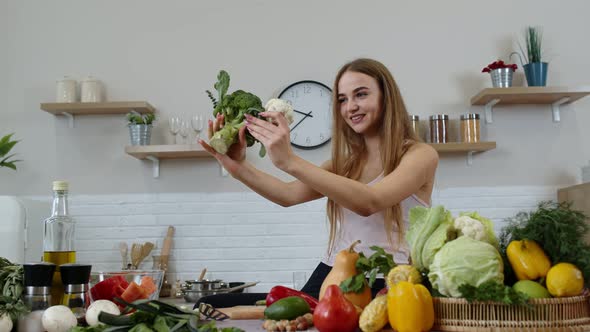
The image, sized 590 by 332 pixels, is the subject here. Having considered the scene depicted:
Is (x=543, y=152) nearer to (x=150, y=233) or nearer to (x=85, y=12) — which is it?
(x=150, y=233)

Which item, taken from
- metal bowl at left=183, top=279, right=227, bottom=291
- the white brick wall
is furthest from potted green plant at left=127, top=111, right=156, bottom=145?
metal bowl at left=183, top=279, right=227, bottom=291

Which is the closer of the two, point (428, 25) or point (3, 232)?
point (3, 232)

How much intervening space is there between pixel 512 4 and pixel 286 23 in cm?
150

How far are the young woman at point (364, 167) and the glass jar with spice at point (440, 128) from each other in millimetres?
1718

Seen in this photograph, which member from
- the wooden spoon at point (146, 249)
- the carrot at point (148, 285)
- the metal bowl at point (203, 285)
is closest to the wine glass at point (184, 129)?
the wooden spoon at point (146, 249)

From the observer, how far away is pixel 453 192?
169 inches

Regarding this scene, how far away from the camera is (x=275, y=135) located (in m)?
1.94

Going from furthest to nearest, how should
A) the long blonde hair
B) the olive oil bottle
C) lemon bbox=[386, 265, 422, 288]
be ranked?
1. the long blonde hair
2. the olive oil bottle
3. lemon bbox=[386, 265, 422, 288]

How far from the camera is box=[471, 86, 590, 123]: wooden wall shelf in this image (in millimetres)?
4031

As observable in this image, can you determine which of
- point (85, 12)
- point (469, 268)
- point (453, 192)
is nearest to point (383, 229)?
point (469, 268)

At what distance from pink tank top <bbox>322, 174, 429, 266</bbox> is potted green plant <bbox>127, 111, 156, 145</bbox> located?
219 cm

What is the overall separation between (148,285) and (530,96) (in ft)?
10.3

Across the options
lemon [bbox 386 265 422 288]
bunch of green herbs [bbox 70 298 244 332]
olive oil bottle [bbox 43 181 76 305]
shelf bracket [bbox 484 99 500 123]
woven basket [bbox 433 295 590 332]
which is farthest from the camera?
shelf bracket [bbox 484 99 500 123]

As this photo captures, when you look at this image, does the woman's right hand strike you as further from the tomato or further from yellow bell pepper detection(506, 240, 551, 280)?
yellow bell pepper detection(506, 240, 551, 280)
